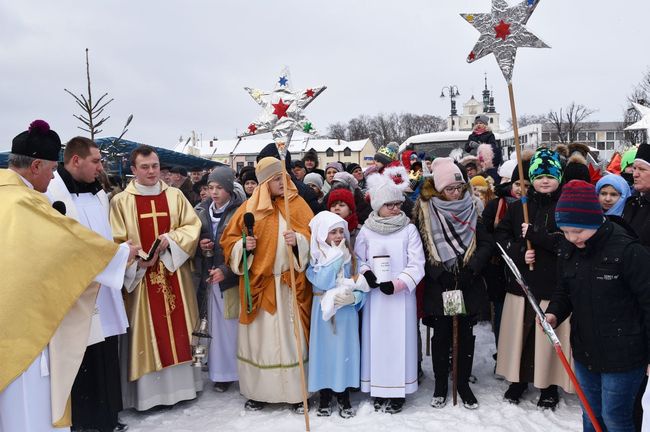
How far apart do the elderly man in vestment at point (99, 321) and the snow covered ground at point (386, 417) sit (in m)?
0.37

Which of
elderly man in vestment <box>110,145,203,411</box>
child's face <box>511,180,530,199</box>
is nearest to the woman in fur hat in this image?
child's face <box>511,180,530,199</box>

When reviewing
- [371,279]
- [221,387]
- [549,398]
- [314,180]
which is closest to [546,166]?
[371,279]

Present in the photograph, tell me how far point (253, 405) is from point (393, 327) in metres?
1.46

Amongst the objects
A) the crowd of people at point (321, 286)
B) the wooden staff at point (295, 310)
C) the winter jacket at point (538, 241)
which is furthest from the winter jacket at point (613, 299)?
the wooden staff at point (295, 310)

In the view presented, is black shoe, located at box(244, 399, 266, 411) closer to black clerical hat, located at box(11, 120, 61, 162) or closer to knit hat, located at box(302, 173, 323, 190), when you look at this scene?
black clerical hat, located at box(11, 120, 61, 162)

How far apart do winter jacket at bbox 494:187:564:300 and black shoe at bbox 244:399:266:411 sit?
2.51 m

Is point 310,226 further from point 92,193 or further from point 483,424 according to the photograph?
point 483,424

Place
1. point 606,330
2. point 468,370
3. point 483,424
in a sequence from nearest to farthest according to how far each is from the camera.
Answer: point 606,330, point 483,424, point 468,370

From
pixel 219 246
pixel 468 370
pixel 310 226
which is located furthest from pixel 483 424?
pixel 219 246

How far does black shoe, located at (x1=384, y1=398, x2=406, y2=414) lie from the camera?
4480 mm

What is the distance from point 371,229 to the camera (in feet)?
15.4

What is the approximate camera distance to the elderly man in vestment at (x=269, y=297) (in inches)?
183

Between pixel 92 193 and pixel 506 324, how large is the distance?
3810mm

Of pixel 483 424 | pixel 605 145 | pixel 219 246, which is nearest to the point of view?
pixel 483 424
